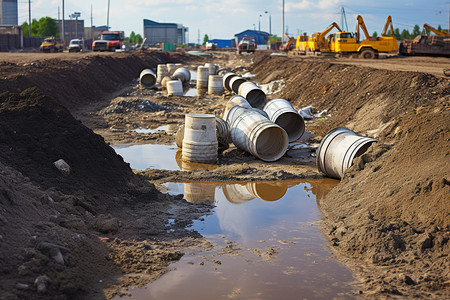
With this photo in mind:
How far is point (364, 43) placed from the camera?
123 ft

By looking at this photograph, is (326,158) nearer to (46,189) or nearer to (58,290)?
(46,189)

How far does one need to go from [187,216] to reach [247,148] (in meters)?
4.52

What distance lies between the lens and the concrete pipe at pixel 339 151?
1052cm

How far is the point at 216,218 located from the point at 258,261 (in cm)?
192

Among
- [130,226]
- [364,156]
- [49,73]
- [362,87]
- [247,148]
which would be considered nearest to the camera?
[130,226]

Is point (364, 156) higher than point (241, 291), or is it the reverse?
point (364, 156)

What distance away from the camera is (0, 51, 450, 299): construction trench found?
5.81 metres

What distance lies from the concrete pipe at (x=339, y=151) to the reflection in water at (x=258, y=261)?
1423mm

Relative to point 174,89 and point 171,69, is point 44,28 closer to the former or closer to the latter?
point 171,69

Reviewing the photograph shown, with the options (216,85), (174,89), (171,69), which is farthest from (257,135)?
(171,69)

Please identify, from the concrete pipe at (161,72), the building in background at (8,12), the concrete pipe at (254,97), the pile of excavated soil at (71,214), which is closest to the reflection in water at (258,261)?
the pile of excavated soil at (71,214)

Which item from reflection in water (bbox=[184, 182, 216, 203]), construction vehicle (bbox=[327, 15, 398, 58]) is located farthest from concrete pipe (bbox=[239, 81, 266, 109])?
construction vehicle (bbox=[327, 15, 398, 58])

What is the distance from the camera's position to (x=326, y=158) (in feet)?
36.3

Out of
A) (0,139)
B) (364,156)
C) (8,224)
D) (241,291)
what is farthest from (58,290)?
(364,156)
